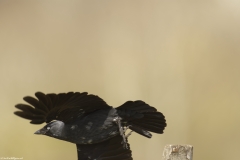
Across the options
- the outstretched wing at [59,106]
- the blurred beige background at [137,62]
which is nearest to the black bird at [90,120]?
the outstretched wing at [59,106]

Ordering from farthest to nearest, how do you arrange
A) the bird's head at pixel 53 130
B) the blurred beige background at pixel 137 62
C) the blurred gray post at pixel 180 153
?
the blurred beige background at pixel 137 62
the blurred gray post at pixel 180 153
the bird's head at pixel 53 130

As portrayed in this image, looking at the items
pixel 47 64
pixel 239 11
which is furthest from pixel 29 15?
pixel 239 11

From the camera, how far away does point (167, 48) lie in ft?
7.53

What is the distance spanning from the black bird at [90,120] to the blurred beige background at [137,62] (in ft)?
2.45

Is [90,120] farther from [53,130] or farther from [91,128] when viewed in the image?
[53,130]

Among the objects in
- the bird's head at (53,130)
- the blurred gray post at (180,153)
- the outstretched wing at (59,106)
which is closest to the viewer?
the outstretched wing at (59,106)

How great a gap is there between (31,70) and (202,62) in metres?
1.08

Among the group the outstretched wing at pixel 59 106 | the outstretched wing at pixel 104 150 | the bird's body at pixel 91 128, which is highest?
the outstretched wing at pixel 59 106

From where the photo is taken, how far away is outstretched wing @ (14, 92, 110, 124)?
1227mm

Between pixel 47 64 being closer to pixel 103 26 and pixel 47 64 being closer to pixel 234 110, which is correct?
pixel 103 26

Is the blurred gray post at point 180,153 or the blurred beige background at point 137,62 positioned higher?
the blurred beige background at point 137,62

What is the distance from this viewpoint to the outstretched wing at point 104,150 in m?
1.48

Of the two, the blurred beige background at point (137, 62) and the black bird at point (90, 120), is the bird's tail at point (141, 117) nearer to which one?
the black bird at point (90, 120)

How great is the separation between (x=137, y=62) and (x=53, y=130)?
1.08 metres
